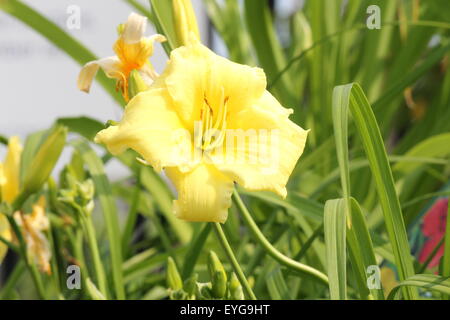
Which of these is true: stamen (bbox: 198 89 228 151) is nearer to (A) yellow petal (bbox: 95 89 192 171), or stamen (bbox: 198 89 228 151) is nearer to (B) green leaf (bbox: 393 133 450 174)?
(A) yellow petal (bbox: 95 89 192 171)

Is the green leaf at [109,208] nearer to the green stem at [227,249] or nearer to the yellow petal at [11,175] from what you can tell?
the yellow petal at [11,175]

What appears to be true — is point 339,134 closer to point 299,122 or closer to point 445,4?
point 445,4

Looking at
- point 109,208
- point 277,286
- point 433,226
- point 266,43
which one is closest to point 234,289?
point 277,286

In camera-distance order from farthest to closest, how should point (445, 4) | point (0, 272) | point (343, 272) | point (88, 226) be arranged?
point (0, 272), point (445, 4), point (88, 226), point (343, 272)

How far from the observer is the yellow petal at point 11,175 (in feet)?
2.34

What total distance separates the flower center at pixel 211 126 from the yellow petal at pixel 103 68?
0.27 ft

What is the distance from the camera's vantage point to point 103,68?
0.51 meters

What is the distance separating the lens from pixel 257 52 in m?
1.16

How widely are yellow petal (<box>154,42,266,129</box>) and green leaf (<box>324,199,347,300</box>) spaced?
0.09m

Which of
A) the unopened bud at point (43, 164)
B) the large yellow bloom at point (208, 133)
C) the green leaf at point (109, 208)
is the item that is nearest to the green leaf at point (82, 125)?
the green leaf at point (109, 208)

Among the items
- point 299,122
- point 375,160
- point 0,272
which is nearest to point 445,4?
point 299,122

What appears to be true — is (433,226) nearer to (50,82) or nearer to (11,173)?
Answer: (11,173)
